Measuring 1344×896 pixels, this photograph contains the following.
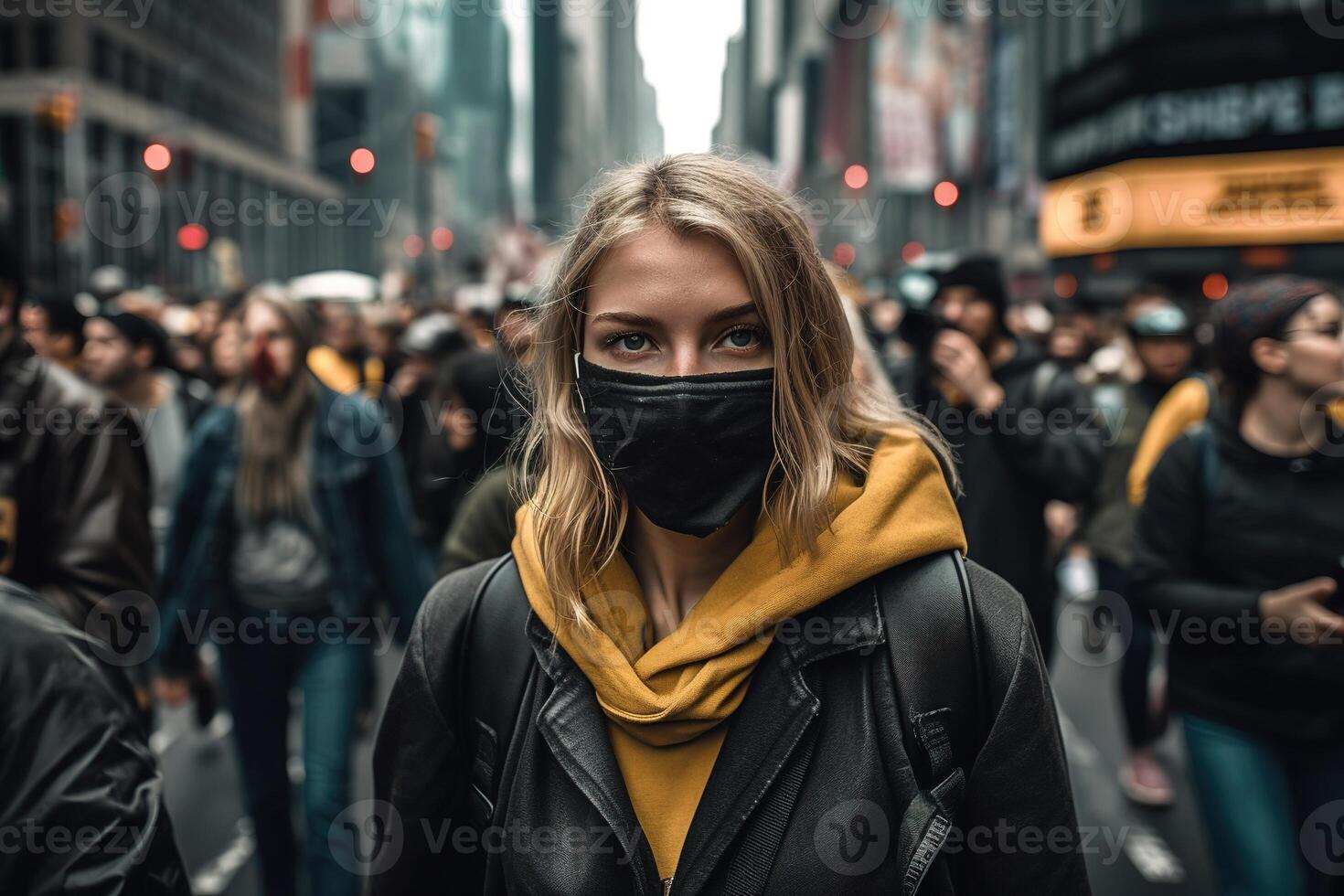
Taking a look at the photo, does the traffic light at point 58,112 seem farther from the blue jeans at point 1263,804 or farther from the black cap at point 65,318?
the blue jeans at point 1263,804

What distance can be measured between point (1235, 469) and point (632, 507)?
238cm

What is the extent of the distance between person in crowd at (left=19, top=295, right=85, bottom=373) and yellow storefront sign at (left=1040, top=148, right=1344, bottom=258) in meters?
23.3

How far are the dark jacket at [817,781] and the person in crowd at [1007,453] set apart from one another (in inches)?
108

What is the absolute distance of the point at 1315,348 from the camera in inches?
155

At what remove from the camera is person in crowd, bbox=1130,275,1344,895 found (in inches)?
146

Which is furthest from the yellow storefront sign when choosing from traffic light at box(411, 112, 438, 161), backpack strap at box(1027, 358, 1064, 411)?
backpack strap at box(1027, 358, 1064, 411)

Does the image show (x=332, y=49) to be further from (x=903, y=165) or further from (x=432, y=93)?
(x=903, y=165)

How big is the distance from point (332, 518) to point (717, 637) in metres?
3.31

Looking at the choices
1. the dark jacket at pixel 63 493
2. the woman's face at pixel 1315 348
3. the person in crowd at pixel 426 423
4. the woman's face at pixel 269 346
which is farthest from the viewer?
the person in crowd at pixel 426 423

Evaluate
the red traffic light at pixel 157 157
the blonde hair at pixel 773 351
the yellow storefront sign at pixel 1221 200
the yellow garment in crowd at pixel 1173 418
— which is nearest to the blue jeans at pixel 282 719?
the blonde hair at pixel 773 351

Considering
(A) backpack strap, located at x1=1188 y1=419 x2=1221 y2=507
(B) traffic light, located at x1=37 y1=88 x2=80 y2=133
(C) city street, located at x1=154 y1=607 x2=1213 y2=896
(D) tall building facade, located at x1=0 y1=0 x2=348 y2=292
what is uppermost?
(D) tall building facade, located at x1=0 y1=0 x2=348 y2=292

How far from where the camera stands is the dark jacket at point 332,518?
5.03 m

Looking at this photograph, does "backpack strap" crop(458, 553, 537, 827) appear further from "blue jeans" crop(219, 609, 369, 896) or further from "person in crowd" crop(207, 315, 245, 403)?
"person in crowd" crop(207, 315, 245, 403)

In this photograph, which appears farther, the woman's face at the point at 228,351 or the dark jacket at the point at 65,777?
the woman's face at the point at 228,351
